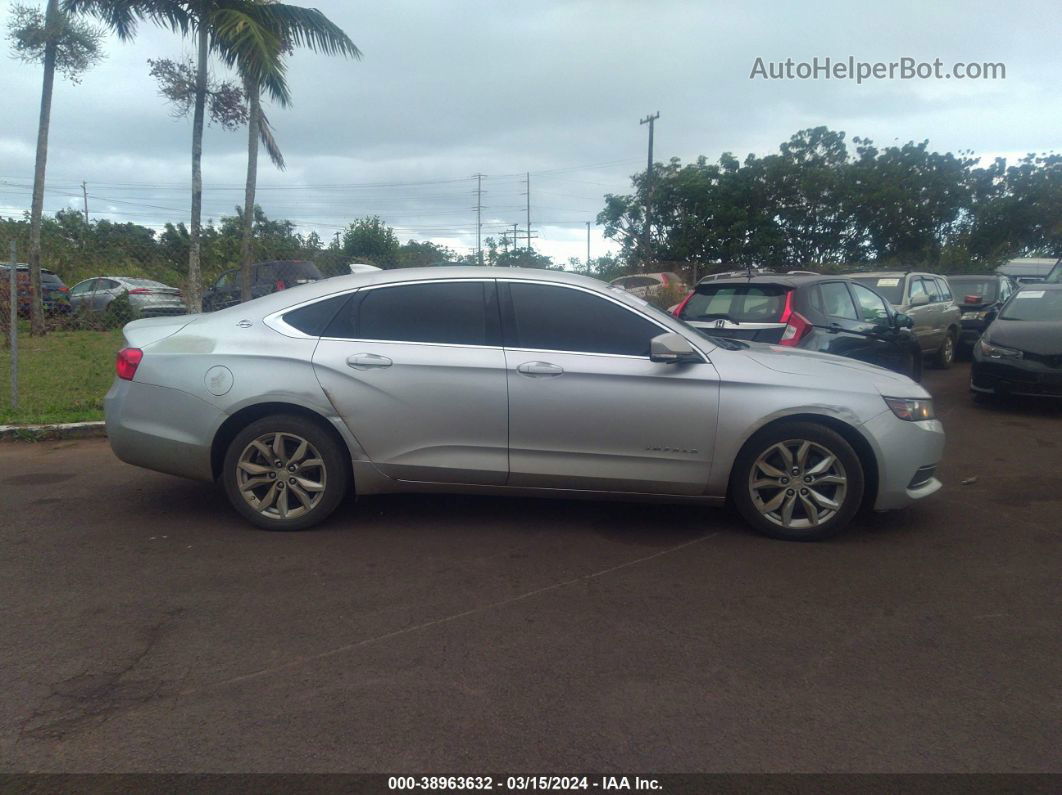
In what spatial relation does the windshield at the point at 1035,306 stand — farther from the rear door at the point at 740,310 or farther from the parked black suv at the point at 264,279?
the parked black suv at the point at 264,279

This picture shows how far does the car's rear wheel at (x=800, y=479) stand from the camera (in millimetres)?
4891

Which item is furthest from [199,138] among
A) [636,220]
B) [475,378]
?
[636,220]

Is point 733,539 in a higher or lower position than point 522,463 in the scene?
lower

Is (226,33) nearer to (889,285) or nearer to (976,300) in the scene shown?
(889,285)

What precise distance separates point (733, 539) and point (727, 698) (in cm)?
191

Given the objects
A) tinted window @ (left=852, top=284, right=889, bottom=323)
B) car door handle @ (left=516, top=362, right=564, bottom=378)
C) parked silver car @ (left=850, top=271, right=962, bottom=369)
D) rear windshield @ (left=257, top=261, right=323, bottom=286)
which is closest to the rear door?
tinted window @ (left=852, top=284, right=889, bottom=323)

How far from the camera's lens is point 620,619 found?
387 centimetres

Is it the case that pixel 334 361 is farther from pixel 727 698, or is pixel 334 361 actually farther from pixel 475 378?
pixel 727 698

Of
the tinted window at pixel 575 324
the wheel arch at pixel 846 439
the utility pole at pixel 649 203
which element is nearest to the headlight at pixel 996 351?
the wheel arch at pixel 846 439

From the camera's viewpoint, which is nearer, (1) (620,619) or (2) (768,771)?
(2) (768,771)

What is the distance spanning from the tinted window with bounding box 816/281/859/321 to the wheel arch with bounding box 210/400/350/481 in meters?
5.19

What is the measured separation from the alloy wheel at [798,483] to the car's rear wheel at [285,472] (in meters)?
2.48

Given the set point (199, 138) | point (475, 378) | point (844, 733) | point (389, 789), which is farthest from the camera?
point (199, 138)

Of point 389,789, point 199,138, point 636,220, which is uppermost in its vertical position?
point 636,220
